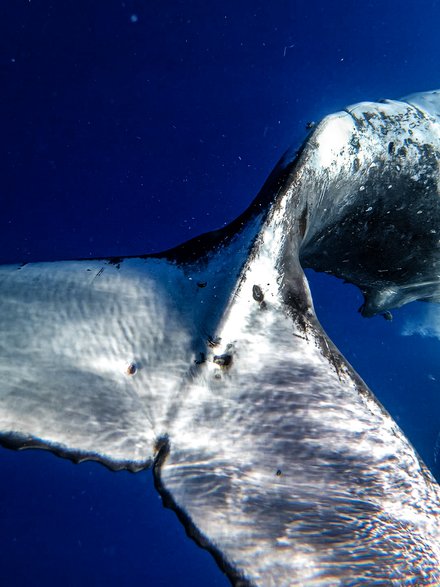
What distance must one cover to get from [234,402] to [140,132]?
18196mm

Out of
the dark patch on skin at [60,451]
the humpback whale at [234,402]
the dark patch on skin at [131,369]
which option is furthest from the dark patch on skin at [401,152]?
the dark patch on skin at [60,451]

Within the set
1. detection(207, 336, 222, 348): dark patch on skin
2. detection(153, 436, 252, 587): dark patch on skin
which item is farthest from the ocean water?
detection(153, 436, 252, 587): dark patch on skin

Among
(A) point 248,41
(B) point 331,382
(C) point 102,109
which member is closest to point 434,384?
(A) point 248,41

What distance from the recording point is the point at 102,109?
57.8ft

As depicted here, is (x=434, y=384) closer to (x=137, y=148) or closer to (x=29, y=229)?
(x=137, y=148)

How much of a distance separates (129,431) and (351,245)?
Answer: 2568 millimetres

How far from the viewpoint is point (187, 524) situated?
6.19 ft

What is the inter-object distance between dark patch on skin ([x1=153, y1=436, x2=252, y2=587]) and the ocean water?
16.1m

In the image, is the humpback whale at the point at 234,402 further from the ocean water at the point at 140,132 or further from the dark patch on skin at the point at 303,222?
the ocean water at the point at 140,132

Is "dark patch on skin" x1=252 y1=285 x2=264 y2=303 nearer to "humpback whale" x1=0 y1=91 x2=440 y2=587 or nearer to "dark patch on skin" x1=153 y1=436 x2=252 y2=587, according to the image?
"humpback whale" x1=0 y1=91 x2=440 y2=587

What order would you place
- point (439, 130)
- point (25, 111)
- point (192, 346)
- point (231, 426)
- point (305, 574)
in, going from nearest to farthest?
point (305, 574), point (231, 426), point (192, 346), point (439, 130), point (25, 111)

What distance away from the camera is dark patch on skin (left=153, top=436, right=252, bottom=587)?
1.75 metres

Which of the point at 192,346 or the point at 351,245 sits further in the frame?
the point at 351,245

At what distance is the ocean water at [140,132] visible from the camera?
15.9m
